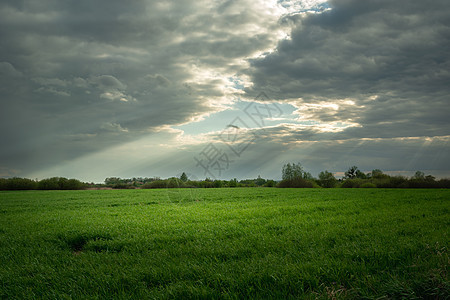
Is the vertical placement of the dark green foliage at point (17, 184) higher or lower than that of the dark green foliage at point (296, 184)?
higher

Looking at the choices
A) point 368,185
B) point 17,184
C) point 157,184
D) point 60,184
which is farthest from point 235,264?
point 17,184

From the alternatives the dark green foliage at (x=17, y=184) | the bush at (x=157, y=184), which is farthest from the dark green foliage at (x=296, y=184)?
the dark green foliage at (x=17, y=184)

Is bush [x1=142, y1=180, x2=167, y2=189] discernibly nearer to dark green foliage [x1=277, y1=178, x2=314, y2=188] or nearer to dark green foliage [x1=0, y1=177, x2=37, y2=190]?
dark green foliage [x1=0, y1=177, x2=37, y2=190]

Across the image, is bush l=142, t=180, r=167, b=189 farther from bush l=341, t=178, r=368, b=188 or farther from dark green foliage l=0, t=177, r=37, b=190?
bush l=341, t=178, r=368, b=188

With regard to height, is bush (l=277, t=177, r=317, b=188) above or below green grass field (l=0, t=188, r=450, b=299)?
below

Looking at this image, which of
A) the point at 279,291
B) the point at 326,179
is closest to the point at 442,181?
the point at 326,179

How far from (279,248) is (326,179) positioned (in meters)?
67.3

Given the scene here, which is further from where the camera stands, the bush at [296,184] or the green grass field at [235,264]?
the bush at [296,184]

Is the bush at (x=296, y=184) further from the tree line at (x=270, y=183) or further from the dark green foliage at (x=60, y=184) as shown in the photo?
the dark green foliage at (x=60, y=184)

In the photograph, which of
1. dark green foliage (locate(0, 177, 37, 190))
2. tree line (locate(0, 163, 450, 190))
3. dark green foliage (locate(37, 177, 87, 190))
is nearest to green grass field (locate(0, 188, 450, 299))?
tree line (locate(0, 163, 450, 190))

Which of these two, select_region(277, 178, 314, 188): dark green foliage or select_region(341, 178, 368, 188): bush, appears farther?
select_region(277, 178, 314, 188): dark green foliage

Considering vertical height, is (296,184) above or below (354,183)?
below

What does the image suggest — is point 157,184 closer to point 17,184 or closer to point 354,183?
point 17,184

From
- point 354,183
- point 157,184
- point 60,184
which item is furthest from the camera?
point 60,184
